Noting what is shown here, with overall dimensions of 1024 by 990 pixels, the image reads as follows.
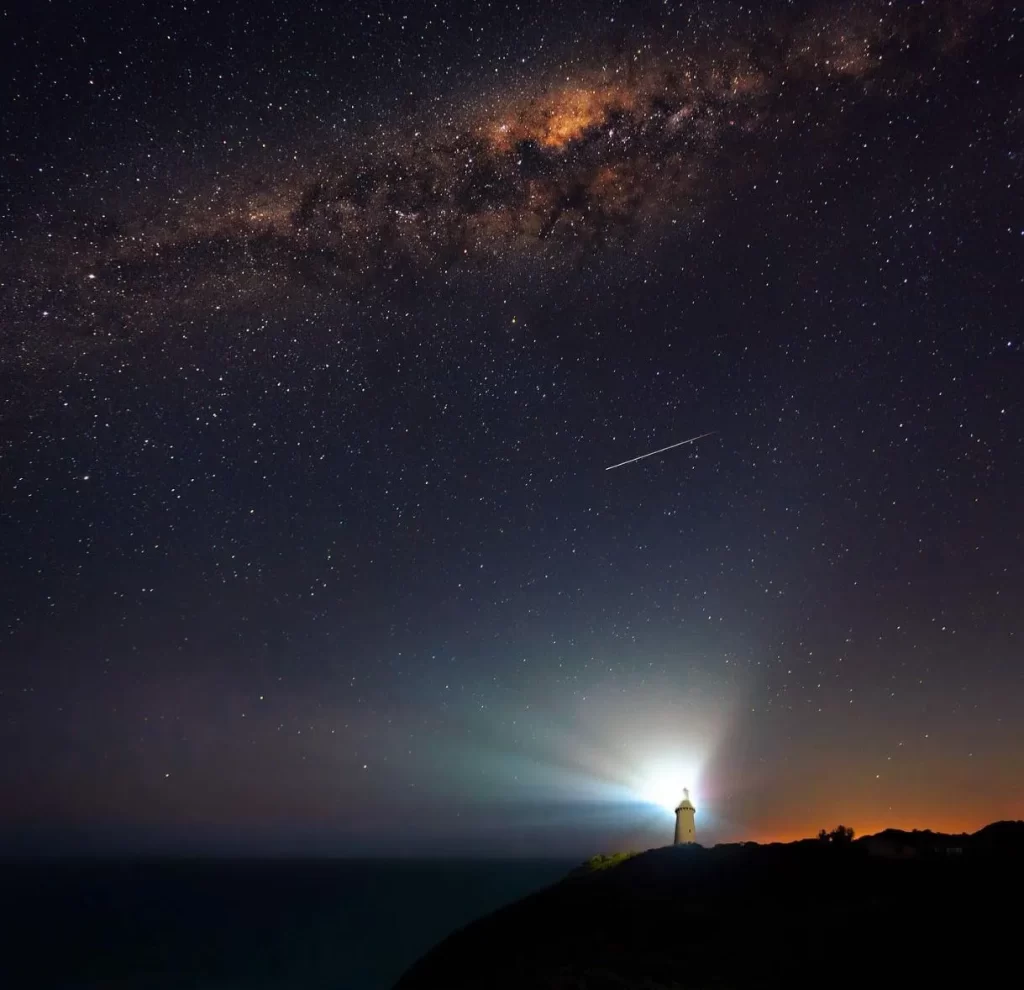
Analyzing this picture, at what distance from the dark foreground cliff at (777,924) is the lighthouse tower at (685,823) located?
5804mm

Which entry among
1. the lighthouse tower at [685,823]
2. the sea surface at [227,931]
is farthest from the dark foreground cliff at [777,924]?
the sea surface at [227,931]

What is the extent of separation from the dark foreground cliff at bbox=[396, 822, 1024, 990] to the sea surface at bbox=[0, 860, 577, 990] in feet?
166

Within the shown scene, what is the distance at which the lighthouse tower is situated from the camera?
2781cm

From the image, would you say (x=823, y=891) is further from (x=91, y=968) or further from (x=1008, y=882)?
(x=91, y=968)

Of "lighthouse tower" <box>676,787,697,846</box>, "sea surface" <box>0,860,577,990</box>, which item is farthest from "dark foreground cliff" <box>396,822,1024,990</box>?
"sea surface" <box>0,860,577,990</box>

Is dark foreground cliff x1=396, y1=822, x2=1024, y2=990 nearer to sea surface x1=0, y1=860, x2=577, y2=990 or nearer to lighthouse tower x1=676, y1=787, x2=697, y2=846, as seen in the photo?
lighthouse tower x1=676, y1=787, x2=697, y2=846

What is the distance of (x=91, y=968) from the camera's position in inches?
2960

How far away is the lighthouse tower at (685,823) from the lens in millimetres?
27812

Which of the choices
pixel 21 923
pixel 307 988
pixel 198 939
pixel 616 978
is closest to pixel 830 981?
pixel 616 978

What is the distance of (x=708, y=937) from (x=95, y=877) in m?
225

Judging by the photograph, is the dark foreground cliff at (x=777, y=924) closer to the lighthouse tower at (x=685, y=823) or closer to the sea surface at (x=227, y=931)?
the lighthouse tower at (x=685, y=823)

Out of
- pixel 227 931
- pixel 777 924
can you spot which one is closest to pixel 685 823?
pixel 777 924

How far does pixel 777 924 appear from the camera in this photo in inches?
588

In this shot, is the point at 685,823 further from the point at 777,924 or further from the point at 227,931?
the point at 227,931
